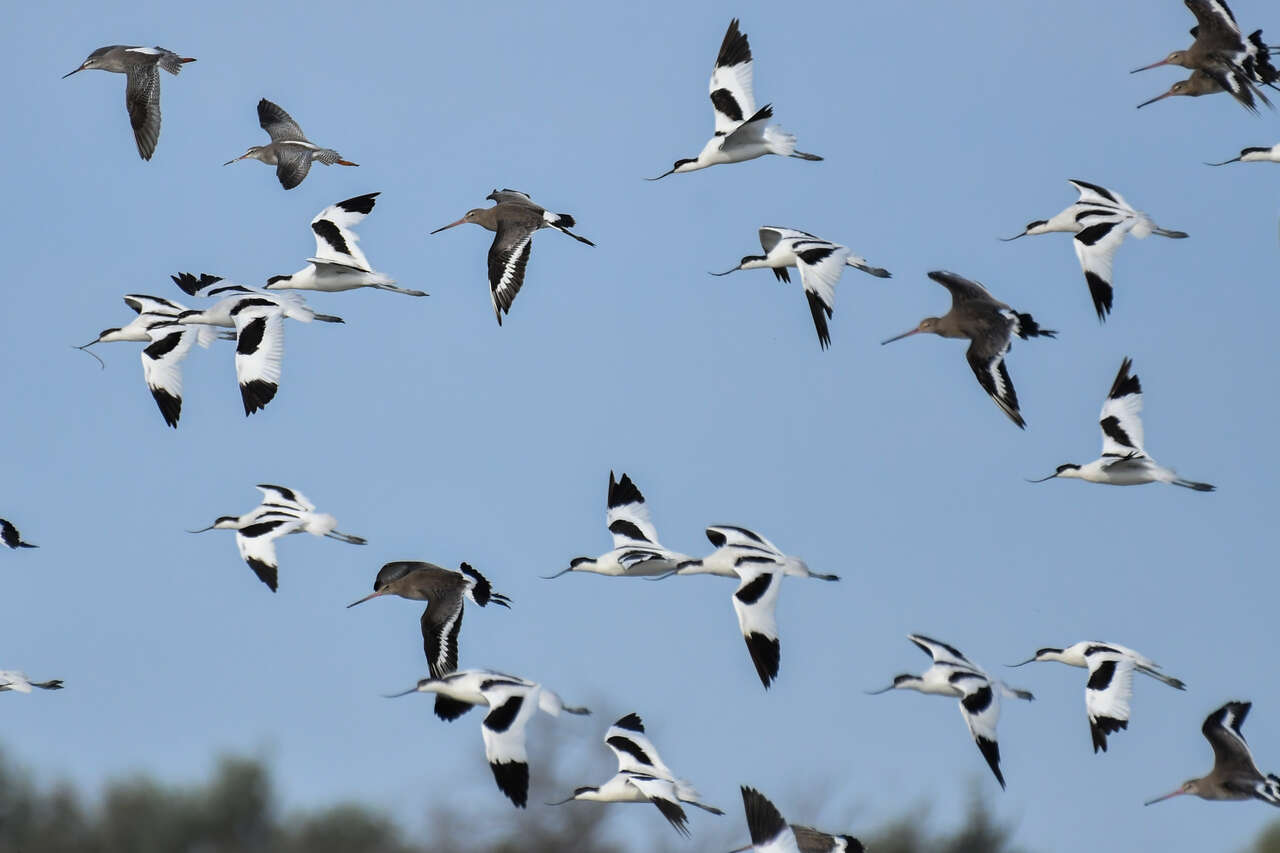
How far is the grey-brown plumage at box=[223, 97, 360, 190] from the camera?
2181 centimetres

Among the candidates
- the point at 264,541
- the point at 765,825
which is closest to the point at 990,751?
the point at 765,825

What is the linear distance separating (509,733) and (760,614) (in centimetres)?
239

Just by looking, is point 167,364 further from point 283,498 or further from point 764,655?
point 764,655

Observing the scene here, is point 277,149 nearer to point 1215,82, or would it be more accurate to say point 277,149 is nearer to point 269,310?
point 269,310

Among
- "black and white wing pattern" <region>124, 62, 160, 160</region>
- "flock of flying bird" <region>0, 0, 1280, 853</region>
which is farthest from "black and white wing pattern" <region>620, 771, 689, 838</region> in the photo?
"black and white wing pattern" <region>124, 62, 160, 160</region>

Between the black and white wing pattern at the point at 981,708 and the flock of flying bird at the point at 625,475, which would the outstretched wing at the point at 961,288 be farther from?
the black and white wing pattern at the point at 981,708

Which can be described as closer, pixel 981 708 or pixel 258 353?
pixel 981 708

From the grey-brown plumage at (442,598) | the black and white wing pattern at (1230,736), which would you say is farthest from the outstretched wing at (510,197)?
the black and white wing pattern at (1230,736)

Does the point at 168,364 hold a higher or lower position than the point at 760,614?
higher

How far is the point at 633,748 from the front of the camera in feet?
57.9

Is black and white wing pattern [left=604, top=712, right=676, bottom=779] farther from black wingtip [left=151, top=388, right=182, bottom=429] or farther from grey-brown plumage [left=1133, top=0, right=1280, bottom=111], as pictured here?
grey-brown plumage [left=1133, top=0, right=1280, bottom=111]

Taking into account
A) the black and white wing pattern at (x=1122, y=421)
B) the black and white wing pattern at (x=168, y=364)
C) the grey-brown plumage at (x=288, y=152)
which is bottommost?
the black and white wing pattern at (x=1122, y=421)

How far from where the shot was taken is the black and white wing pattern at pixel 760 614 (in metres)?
17.2

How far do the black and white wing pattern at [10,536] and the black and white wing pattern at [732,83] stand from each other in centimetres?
732
